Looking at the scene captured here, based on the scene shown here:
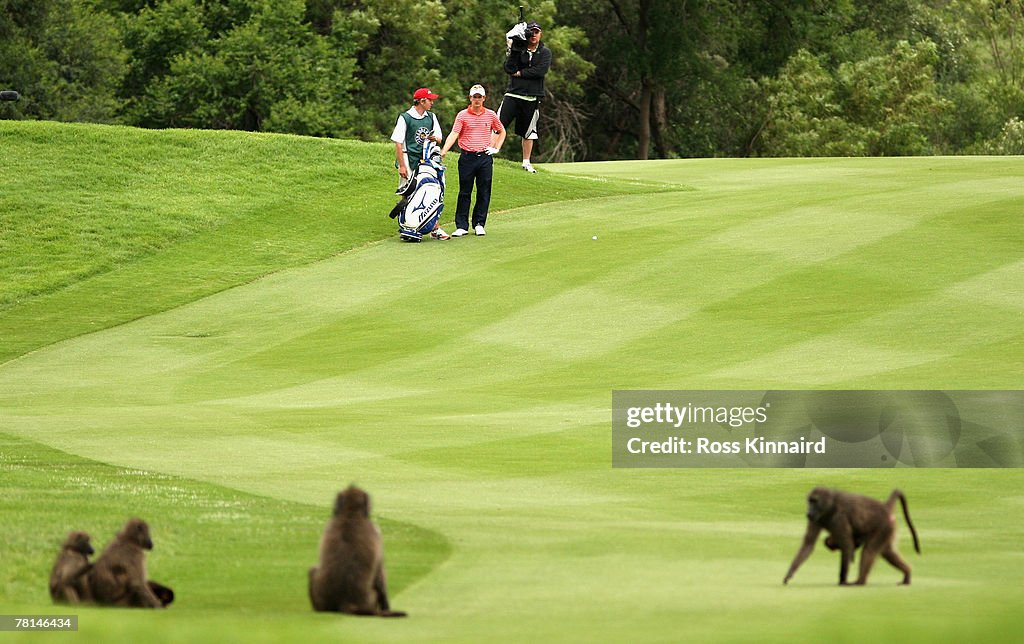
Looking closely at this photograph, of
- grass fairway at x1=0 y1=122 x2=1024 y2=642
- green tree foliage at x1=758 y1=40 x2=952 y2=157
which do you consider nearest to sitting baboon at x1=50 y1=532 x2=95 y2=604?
grass fairway at x1=0 y1=122 x2=1024 y2=642

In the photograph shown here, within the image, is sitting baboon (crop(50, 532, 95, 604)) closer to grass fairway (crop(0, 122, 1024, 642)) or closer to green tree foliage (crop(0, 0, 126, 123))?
grass fairway (crop(0, 122, 1024, 642))

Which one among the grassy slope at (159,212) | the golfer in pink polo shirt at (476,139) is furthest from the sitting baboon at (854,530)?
the golfer in pink polo shirt at (476,139)

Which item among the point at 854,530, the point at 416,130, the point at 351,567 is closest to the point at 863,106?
the point at 416,130

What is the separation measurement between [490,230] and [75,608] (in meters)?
20.6

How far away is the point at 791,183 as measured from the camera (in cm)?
3162

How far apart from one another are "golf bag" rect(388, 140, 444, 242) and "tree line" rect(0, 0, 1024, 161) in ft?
82.6

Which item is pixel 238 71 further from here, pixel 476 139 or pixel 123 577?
pixel 123 577

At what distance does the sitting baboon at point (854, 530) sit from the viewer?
8195 mm

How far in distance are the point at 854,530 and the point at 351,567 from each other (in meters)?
2.66

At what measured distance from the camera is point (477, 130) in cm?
2608

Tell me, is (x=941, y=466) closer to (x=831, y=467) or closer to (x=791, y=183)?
(x=831, y=467)

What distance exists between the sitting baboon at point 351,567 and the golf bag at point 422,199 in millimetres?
18562

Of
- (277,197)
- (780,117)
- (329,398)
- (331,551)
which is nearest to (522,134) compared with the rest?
(277,197)

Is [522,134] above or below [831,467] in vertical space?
above
